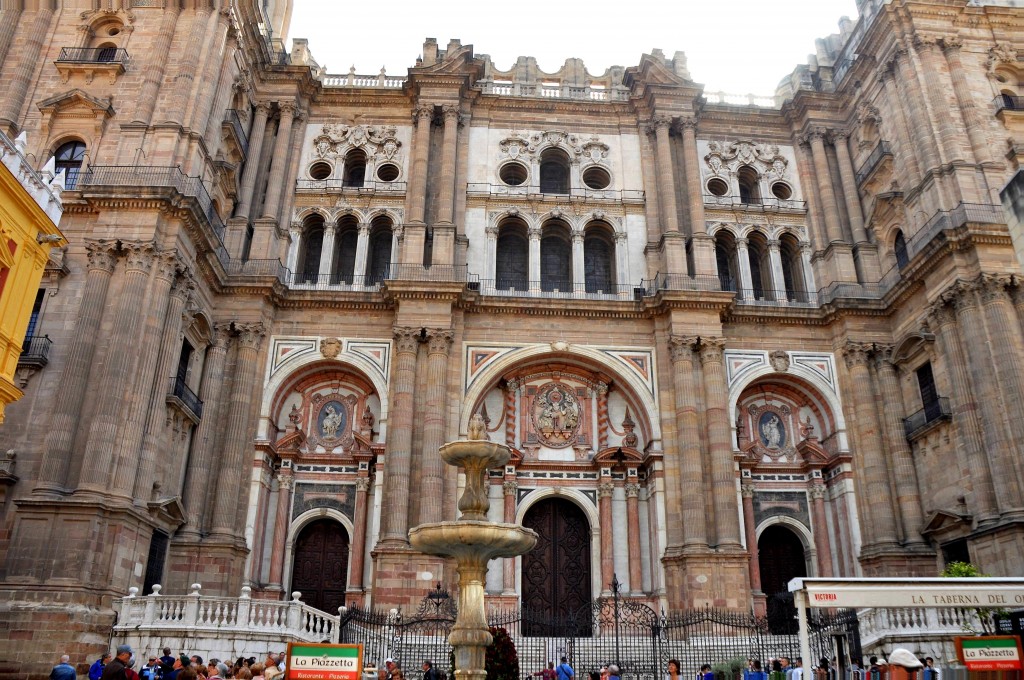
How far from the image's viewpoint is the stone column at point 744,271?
2933cm

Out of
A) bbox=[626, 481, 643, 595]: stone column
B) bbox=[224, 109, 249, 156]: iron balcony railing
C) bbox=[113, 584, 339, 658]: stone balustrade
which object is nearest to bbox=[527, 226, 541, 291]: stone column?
bbox=[626, 481, 643, 595]: stone column

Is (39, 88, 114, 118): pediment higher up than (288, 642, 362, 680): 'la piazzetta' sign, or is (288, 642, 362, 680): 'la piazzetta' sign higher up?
(39, 88, 114, 118): pediment

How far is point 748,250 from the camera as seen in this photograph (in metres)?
30.9

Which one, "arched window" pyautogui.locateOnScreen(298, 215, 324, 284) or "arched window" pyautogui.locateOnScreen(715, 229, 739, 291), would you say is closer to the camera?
"arched window" pyautogui.locateOnScreen(298, 215, 324, 284)

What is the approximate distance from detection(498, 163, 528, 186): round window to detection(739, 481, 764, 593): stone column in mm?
13895

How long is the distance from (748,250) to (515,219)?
345 inches

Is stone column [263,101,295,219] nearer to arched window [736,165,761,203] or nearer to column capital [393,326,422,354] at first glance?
column capital [393,326,422,354]

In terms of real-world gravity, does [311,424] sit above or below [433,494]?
above

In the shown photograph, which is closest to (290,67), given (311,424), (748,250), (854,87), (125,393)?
(311,424)

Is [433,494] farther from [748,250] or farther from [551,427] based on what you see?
[748,250]

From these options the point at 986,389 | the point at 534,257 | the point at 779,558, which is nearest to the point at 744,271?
the point at 534,257

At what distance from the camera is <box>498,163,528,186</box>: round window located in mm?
31500

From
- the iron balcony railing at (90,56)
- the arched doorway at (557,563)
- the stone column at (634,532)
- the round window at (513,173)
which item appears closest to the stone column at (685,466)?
A: the stone column at (634,532)

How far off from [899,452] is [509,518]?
1247cm
